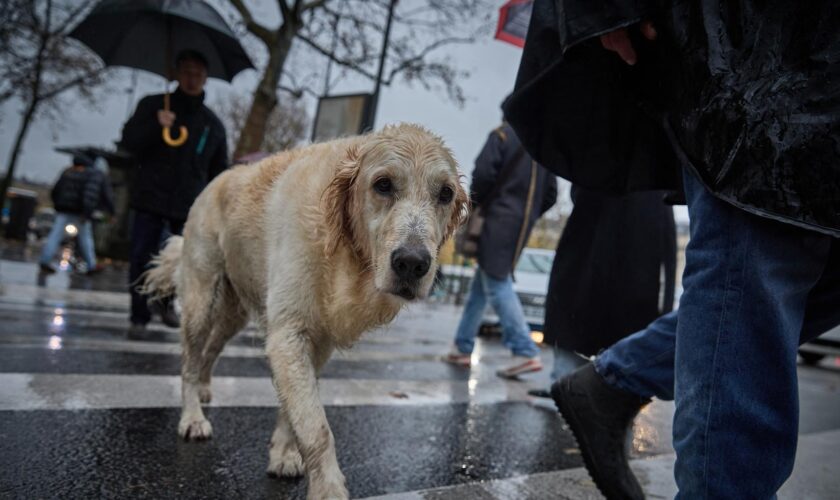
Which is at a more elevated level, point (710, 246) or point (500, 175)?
point (500, 175)

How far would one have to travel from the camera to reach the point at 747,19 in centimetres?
146

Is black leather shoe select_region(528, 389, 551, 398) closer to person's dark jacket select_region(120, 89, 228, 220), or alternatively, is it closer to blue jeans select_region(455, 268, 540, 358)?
blue jeans select_region(455, 268, 540, 358)

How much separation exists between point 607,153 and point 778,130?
1.03 meters

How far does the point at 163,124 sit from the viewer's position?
5309 millimetres

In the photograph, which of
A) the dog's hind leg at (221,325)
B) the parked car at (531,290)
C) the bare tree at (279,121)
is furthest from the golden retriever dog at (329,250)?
the bare tree at (279,121)

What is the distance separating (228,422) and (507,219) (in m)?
3.49

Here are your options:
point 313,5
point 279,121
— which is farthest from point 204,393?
point 279,121

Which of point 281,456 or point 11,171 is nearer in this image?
point 281,456

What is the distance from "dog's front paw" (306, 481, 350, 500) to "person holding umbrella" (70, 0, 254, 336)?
382 cm

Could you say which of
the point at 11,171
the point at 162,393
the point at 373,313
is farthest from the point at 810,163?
the point at 11,171

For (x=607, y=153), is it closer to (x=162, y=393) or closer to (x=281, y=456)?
(x=281, y=456)

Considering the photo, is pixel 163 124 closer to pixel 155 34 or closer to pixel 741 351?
pixel 155 34

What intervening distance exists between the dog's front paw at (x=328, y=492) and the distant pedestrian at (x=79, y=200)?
10352mm

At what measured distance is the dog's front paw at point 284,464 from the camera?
8.04 ft
